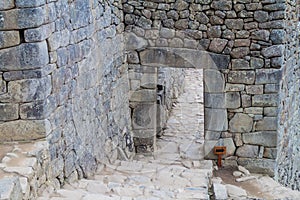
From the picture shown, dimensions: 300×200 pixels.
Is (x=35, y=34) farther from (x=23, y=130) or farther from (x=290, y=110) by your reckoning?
(x=290, y=110)

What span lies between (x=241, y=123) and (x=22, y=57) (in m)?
3.41

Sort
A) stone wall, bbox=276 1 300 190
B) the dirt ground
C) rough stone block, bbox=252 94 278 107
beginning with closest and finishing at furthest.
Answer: the dirt ground
rough stone block, bbox=252 94 278 107
stone wall, bbox=276 1 300 190

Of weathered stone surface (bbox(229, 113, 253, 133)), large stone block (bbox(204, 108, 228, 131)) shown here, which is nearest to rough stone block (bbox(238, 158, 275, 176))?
weathered stone surface (bbox(229, 113, 253, 133))

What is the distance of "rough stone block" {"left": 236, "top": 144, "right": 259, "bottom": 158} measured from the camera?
19.4 feet

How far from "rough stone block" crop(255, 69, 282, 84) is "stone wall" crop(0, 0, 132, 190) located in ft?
6.45

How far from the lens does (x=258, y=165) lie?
590cm

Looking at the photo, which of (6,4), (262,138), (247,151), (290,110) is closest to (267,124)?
(262,138)

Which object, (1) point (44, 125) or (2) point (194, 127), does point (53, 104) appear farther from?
(2) point (194, 127)

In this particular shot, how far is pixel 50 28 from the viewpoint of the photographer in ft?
11.9

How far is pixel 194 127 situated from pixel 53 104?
446 cm

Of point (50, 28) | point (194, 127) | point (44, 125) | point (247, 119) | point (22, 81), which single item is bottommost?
point (194, 127)

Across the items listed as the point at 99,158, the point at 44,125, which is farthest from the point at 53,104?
the point at 99,158

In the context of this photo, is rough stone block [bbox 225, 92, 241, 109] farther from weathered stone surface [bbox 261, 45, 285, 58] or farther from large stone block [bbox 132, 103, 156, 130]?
large stone block [bbox 132, 103, 156, 130]

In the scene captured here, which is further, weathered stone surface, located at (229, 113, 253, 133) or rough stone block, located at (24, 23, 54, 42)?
weathered stone surface, located at (229, 113, 253, 133)
